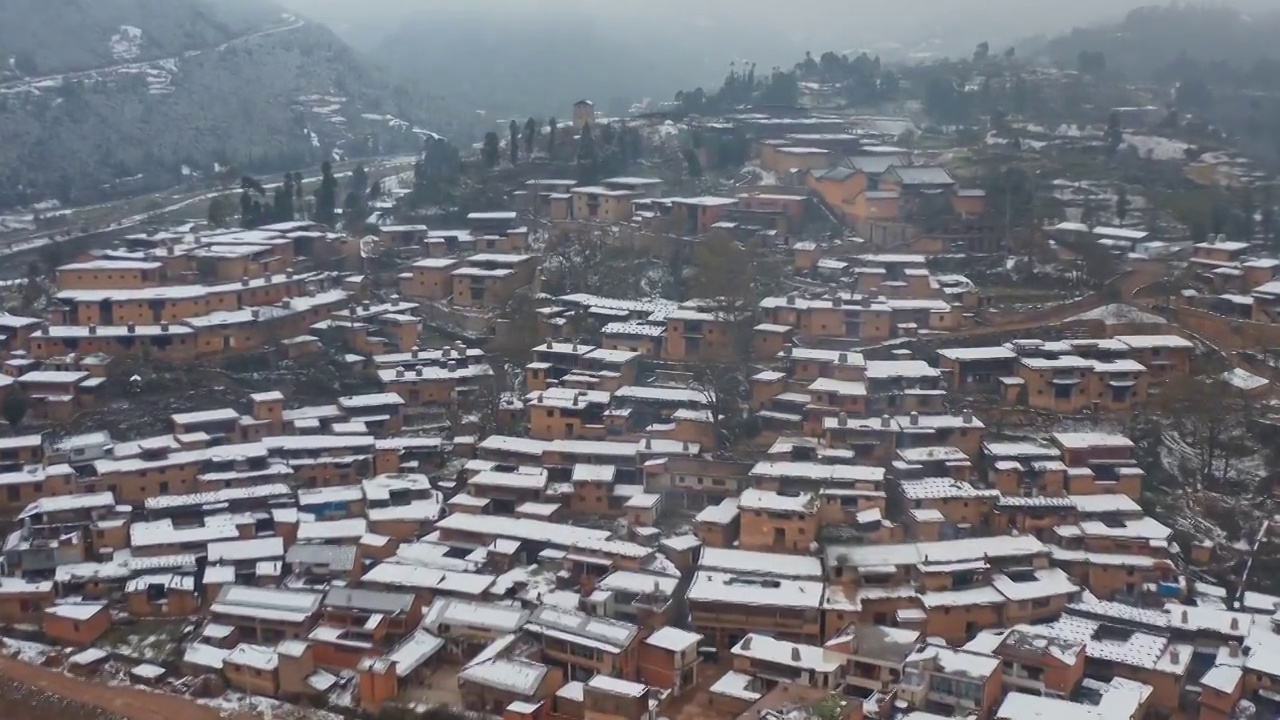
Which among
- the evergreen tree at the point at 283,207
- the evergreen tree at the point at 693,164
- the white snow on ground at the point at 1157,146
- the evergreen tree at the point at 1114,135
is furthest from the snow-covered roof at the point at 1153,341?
the evergreen tree at the point at 283,207

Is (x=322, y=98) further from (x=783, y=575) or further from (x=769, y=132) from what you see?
(x=783, y=575)

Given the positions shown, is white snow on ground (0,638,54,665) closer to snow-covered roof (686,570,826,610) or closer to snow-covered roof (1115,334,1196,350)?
snow-covered roof (686,570,826,610)

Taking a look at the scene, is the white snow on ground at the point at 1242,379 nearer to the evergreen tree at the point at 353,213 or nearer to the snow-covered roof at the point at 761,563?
the snow-covered roof at the point at 761,563

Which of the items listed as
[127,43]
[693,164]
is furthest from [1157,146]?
[127,43]

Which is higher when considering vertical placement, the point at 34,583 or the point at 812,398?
the point at 812,398

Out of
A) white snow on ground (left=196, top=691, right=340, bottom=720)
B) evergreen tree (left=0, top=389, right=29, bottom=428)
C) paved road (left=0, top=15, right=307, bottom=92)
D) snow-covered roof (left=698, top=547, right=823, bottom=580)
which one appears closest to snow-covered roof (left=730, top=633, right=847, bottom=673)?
snow-covered roof (left=698, top=547, right=823, bottom=580)

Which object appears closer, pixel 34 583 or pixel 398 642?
pixel 398 642

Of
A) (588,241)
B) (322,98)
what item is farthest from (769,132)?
(322,98)
